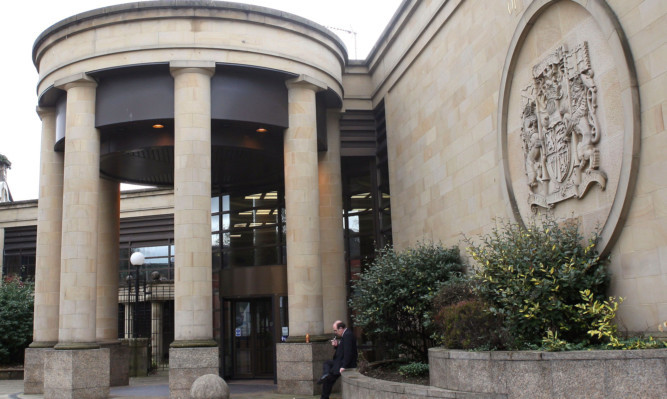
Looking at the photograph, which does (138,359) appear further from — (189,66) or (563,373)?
(563,373)

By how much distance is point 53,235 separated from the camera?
70.8ft

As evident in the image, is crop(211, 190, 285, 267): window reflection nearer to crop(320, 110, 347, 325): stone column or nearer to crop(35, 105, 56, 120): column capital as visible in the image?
crop(320, 110, 347, 325): stone column

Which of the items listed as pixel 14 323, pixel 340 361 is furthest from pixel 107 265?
pixel 340 361

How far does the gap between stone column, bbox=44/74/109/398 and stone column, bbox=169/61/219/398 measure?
2555 millimetres

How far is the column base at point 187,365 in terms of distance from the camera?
55.3ft

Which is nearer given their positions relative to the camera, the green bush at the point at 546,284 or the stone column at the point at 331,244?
the green bush at the point at 546,284

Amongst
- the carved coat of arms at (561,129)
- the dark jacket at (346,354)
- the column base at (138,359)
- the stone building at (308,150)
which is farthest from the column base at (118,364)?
the carved coat of arms at (561,129)

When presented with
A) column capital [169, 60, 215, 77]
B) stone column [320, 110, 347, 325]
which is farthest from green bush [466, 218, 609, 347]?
stone column [320, 110, 347, 325]

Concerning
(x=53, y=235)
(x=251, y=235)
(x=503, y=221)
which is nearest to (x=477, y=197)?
(x=503, y=221)

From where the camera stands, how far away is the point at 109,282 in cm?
2342

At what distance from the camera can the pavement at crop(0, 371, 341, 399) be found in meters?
18.4

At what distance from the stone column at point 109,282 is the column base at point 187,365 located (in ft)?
20.8

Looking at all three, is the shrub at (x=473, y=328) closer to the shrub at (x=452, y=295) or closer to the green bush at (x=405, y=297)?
the shrub at (x=452, y=295)

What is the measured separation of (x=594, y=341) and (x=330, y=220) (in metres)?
12.5
